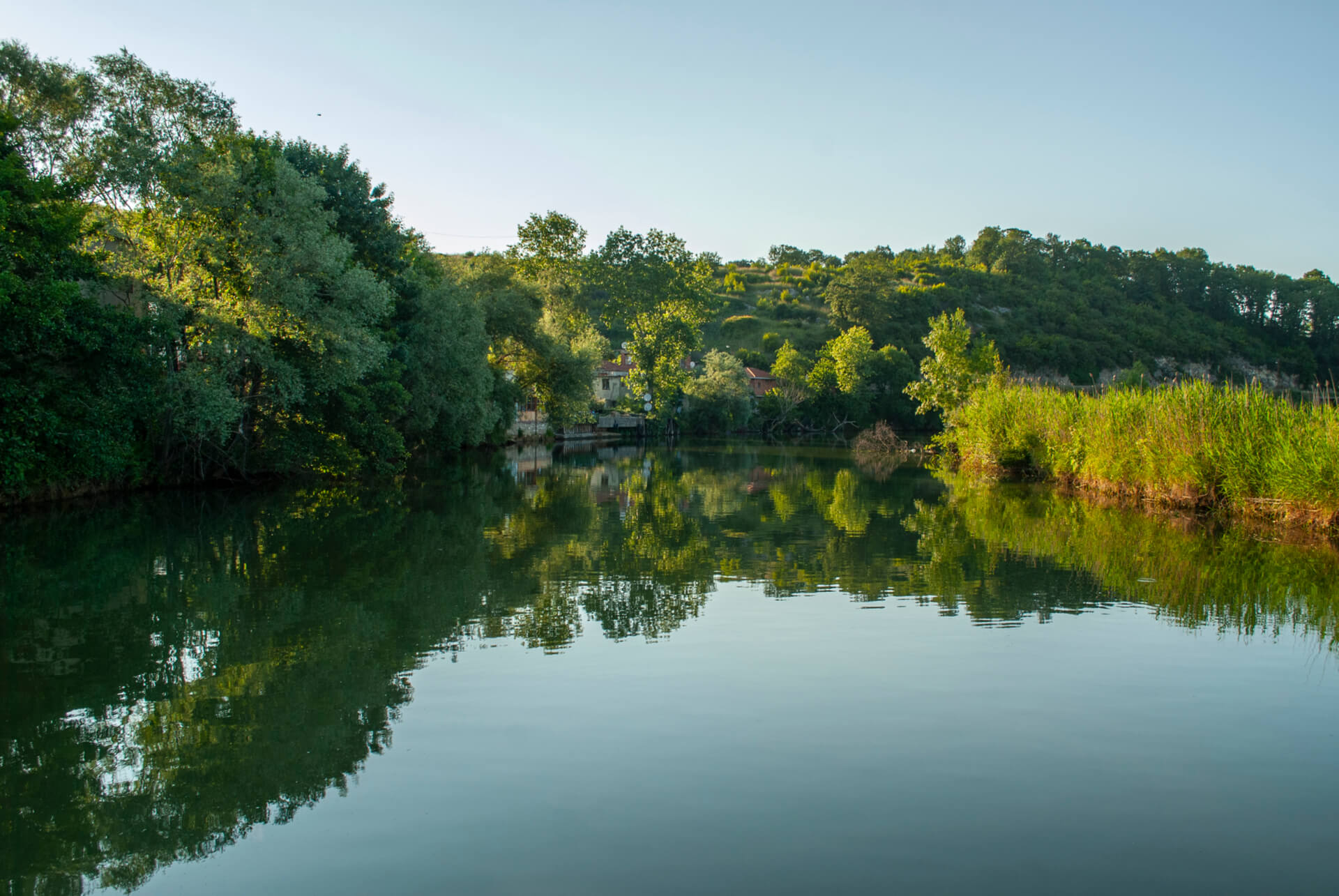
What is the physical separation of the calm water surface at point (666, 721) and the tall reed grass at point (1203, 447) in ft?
8.84

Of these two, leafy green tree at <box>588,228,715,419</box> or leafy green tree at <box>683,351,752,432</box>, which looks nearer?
leafy green tree at <box>588,228,715,419</box>

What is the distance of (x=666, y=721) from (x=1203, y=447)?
17887 mm

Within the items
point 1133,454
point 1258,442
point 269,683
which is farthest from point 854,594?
point 1133,454

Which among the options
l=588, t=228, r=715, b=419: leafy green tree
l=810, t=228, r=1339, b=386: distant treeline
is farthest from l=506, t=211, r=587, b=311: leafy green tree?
l=810, t=228, r=1339, b=386: distant treeline

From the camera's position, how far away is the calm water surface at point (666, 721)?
509 centimetres

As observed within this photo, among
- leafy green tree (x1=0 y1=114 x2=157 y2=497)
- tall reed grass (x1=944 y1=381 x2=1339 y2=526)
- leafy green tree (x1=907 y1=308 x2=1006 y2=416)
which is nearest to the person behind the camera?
tall reed grass (x1=944 y1=381 x2=1339 y2=526)

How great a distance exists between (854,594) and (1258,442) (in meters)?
11.8

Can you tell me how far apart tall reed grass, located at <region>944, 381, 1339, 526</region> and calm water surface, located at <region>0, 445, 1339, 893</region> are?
106 inches

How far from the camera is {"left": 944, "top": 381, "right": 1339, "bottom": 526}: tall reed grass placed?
17.6 metres

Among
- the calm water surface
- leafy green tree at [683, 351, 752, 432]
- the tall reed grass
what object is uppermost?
leafy green tree at [683, 351, 752, 432]

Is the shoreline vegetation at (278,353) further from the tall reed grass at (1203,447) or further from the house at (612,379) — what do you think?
the house at (612,379)

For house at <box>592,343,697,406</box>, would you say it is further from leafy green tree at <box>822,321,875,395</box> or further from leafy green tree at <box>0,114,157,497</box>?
leafy green tree at <box>0,114,157,497</box>

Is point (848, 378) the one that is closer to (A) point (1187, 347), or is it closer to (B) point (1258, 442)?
(A) point (1187, 347)

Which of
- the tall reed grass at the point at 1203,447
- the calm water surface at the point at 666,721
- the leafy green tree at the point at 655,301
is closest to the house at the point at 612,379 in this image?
the leafy green tree at the point at 655,301
